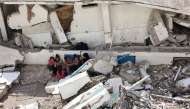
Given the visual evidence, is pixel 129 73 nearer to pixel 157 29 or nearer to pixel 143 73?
pixel 143 73

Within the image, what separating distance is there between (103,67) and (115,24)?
1.57 metres

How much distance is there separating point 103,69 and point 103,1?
83.6 inches

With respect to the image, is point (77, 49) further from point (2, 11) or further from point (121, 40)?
point (2, 11)

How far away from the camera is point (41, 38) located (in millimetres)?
10695

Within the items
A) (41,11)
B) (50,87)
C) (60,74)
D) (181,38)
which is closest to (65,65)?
(60,74)

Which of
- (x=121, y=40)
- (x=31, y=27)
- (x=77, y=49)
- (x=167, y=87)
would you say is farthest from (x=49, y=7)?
(x=167, y=87)

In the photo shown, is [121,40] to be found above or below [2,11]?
below

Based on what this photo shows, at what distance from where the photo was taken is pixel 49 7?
399 inches

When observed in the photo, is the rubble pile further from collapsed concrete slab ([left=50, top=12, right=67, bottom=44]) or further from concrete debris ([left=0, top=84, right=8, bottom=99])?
collapsed concrete slab ([left=50, top=12, right=67, bottom=44])

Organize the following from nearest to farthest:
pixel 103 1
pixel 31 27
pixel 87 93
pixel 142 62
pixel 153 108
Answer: pixel 153 108
pixel 87 93
pixel 103 1
pixel 142 62
pixel 31 27

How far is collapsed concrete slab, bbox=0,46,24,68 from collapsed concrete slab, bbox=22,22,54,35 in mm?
837

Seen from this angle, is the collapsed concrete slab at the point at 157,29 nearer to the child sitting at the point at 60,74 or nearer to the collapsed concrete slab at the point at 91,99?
the collapsed concrete slab at the point at 91,99

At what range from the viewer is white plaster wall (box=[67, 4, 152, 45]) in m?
9.83

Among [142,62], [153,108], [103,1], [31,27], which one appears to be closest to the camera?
[153,108]
